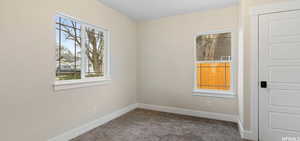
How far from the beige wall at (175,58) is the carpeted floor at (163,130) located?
0.49 metres

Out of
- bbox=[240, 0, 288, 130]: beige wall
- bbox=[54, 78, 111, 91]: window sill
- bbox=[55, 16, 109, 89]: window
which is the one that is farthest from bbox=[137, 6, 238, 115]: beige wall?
bbox=[54, 78, 111, 91]: window sill

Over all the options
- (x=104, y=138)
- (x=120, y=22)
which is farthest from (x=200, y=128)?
(x=120, y=22)

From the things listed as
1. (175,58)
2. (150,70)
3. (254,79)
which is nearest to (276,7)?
(254,79)

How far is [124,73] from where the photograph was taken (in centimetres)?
393

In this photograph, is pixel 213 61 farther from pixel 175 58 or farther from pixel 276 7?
pixel 276 7

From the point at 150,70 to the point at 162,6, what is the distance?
1.81 m

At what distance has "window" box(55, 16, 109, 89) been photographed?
2.48 m

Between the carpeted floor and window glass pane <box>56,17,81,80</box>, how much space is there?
1.19m

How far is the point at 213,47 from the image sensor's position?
11.8 ft

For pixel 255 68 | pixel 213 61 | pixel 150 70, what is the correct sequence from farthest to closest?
pixel 150 70 → pixel 213 61 → pixel 255 68

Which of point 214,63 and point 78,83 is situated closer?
point 78,83

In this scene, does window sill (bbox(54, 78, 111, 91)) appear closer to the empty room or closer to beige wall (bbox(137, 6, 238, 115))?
the empty room

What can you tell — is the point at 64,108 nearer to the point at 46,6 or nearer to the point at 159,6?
the point at 46,6

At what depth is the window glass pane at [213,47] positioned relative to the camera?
3.45 meters
